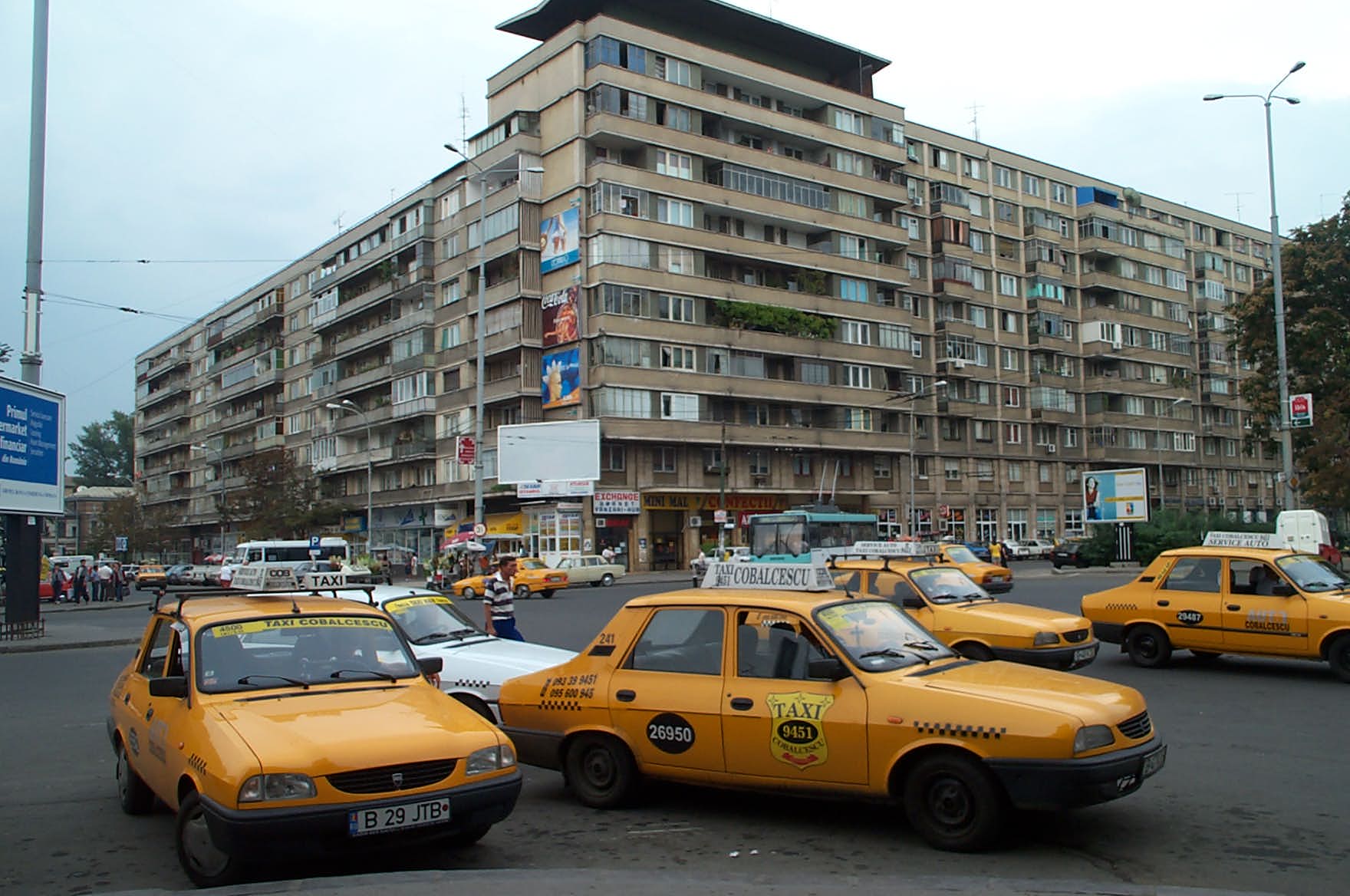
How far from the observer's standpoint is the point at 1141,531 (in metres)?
43.2

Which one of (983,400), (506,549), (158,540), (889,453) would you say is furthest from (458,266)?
(158,540)

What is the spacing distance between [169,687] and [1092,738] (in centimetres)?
530

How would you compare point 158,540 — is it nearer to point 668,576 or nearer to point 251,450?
point 251,450

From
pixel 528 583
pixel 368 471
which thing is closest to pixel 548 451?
pixel 528 583

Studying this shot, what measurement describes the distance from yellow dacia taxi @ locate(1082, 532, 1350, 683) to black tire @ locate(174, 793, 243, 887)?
11.8m

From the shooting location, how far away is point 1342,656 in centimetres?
1252

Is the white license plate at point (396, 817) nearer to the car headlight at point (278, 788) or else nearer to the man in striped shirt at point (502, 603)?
the car headlight at point (278, 788)

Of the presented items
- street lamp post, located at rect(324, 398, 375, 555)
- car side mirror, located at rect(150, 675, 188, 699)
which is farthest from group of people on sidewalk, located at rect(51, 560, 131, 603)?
car side mirror, located at rect(150, 675, 188, 699)

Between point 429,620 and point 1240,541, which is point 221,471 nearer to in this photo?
point 429,620

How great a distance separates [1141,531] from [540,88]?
119 feet

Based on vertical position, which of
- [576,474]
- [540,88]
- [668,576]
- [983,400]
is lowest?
[668,576]

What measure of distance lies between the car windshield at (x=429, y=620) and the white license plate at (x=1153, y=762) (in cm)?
649

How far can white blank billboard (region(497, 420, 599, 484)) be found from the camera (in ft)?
166

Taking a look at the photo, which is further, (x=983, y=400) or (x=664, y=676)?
(x=983, y=400)
